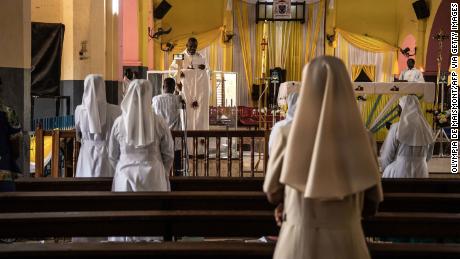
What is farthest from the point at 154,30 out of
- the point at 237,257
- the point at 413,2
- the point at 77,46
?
the point at 237,257

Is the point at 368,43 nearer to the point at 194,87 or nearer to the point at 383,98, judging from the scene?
the point at 383,98

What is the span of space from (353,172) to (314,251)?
16.3 inches

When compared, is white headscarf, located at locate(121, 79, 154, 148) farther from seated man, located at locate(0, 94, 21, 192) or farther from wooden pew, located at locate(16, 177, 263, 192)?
seated man, located at locate(0, 94, 21, 192)

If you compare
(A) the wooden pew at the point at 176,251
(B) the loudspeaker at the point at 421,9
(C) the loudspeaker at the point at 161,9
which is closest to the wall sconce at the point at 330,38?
(B) the loudspeaker at the point at 421,9

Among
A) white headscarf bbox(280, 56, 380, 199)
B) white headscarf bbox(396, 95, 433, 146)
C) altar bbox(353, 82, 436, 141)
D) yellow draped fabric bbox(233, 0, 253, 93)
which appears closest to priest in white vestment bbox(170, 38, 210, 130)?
altar bbox(353, 82, 436, 141)

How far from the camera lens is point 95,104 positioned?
25.0ft

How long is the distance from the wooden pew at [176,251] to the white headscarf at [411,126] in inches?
139

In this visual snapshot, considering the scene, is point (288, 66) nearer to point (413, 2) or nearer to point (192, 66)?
point (413, 2)

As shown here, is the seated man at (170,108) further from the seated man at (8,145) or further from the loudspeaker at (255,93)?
the loudspeaker at (255,93)

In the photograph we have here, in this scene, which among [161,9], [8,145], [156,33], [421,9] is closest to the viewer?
[8,145]

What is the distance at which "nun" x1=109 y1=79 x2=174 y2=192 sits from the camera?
6398 mm

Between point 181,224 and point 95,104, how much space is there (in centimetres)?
299

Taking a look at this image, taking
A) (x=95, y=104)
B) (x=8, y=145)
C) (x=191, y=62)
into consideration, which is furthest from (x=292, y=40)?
(x=8, y=145)

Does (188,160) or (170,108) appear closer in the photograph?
(170,108)
